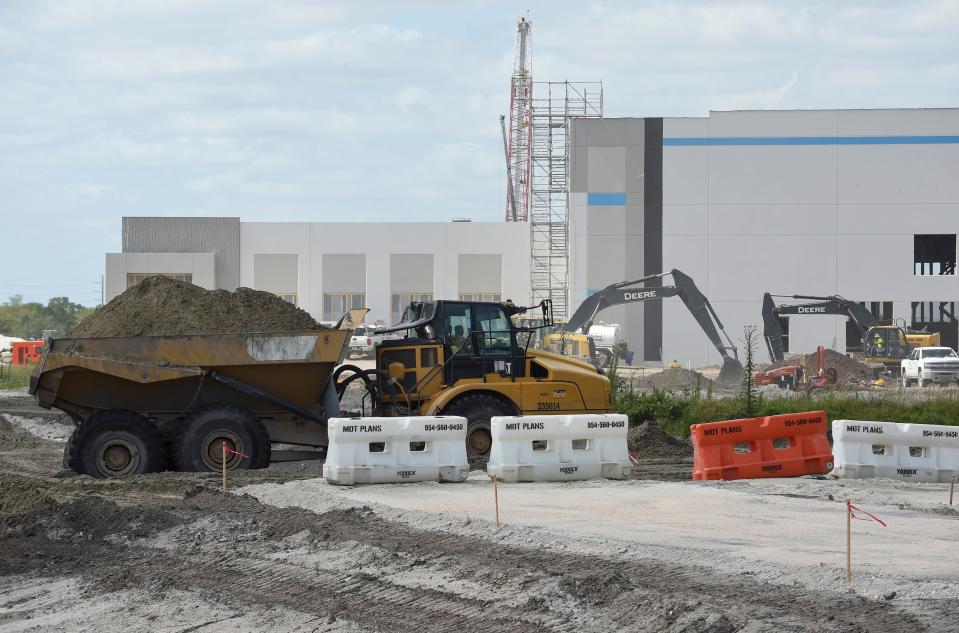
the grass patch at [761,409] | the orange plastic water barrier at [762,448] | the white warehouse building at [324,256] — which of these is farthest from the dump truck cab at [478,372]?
the white warehouse building at [324,256]

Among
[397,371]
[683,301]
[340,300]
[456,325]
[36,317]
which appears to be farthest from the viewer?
[36,317]

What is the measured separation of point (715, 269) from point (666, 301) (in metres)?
2.94

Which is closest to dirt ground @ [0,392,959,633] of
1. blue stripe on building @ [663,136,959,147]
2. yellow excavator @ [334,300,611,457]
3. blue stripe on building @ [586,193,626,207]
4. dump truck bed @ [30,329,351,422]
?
dump truck bed @ [30,329,351,422]

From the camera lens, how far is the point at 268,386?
16812 millimetres

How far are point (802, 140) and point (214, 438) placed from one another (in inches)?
1914

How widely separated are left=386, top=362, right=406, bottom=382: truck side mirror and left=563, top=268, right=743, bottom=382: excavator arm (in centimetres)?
2792

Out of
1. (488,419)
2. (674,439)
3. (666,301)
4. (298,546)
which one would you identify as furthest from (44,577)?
(666,301)

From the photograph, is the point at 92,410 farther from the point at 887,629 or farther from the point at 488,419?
the point at 887,629

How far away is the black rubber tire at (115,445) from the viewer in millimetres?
16156

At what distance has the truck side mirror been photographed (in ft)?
58.8

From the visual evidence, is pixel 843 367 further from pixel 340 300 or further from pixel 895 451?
pixel 895 451

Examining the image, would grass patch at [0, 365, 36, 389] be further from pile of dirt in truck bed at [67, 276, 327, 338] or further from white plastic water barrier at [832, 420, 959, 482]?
white plastic water barrier at [832, 420, 959, 482]

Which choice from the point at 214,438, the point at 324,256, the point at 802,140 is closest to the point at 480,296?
the point at 324,256

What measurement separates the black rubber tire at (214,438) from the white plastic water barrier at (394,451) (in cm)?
198
